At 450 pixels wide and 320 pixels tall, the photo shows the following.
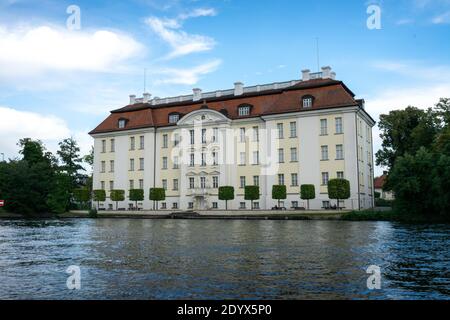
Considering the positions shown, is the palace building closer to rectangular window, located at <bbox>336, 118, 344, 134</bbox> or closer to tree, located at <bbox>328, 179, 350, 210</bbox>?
rectangular window, located at <bbox>336, 118, 344, 134</bbox>

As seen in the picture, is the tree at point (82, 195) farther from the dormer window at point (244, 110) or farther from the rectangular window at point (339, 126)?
the rectangular window at point (339, 126)

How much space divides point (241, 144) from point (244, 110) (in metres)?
4.66

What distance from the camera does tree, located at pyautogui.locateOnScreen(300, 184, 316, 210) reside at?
52406 mm

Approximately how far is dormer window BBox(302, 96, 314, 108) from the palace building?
0.13 m

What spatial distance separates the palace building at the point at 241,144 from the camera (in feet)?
180

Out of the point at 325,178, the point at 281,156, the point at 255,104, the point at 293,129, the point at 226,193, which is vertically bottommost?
the point at 226,193

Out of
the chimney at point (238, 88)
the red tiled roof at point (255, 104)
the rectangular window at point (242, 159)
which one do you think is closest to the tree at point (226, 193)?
the rectangular window at point (242, 159)

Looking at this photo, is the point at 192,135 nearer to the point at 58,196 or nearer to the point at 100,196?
the point at 100,196

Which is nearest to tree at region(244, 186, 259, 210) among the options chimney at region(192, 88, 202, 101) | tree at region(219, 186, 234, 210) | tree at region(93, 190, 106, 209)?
tree at region(219, 186, 234, 210)

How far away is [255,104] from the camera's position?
6184 centimetres

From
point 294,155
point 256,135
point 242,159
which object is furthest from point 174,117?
point 294,155

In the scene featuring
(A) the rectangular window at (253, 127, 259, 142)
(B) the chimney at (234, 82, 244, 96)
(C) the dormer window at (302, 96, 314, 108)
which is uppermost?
(B) the chimney at (234, 82, 244, 96)

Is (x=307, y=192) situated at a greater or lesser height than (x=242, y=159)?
lesser
